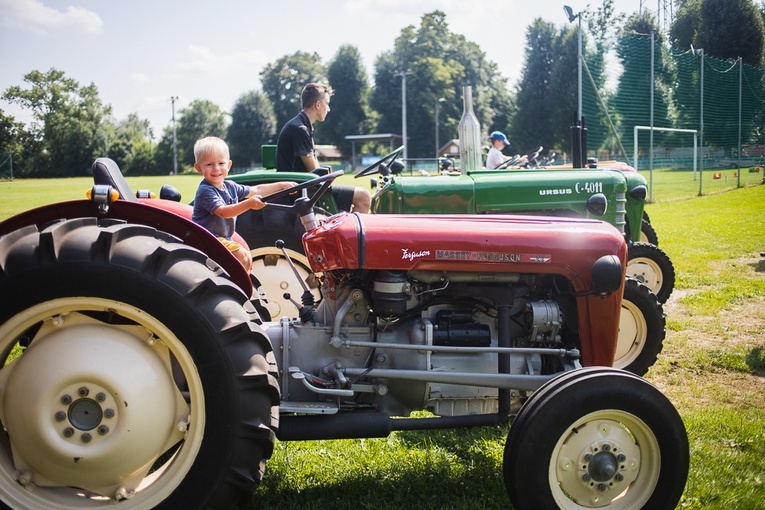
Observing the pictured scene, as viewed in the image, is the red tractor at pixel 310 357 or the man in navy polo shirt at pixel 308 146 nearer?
the red tractor at pixel 310 357

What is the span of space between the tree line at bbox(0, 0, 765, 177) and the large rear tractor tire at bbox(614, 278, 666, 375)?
24.5 m

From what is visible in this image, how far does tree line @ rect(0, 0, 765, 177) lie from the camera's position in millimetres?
41188

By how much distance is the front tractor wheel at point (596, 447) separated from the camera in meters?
2.55

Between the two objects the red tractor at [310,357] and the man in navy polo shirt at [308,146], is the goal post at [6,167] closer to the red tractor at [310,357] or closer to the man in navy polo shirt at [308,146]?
the man in navy polo shirt at [308,146]

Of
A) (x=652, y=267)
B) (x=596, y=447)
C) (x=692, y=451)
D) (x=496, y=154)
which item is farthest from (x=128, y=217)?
(x=496, y=154)

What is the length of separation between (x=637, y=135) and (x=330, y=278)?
16.3 m

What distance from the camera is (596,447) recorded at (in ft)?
8.70

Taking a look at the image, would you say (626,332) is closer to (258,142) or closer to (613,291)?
(613,291)

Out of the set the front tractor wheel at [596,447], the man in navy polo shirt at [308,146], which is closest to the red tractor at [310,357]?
the front tractor wheel at [596,447]

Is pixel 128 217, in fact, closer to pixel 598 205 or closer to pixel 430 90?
pixel 598 205

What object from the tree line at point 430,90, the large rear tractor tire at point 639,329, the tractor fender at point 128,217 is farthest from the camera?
the tree line at point 430,90

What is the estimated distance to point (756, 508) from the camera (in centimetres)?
286

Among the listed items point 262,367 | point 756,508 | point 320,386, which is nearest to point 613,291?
point 756,508

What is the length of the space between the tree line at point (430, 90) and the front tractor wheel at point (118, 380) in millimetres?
25006
